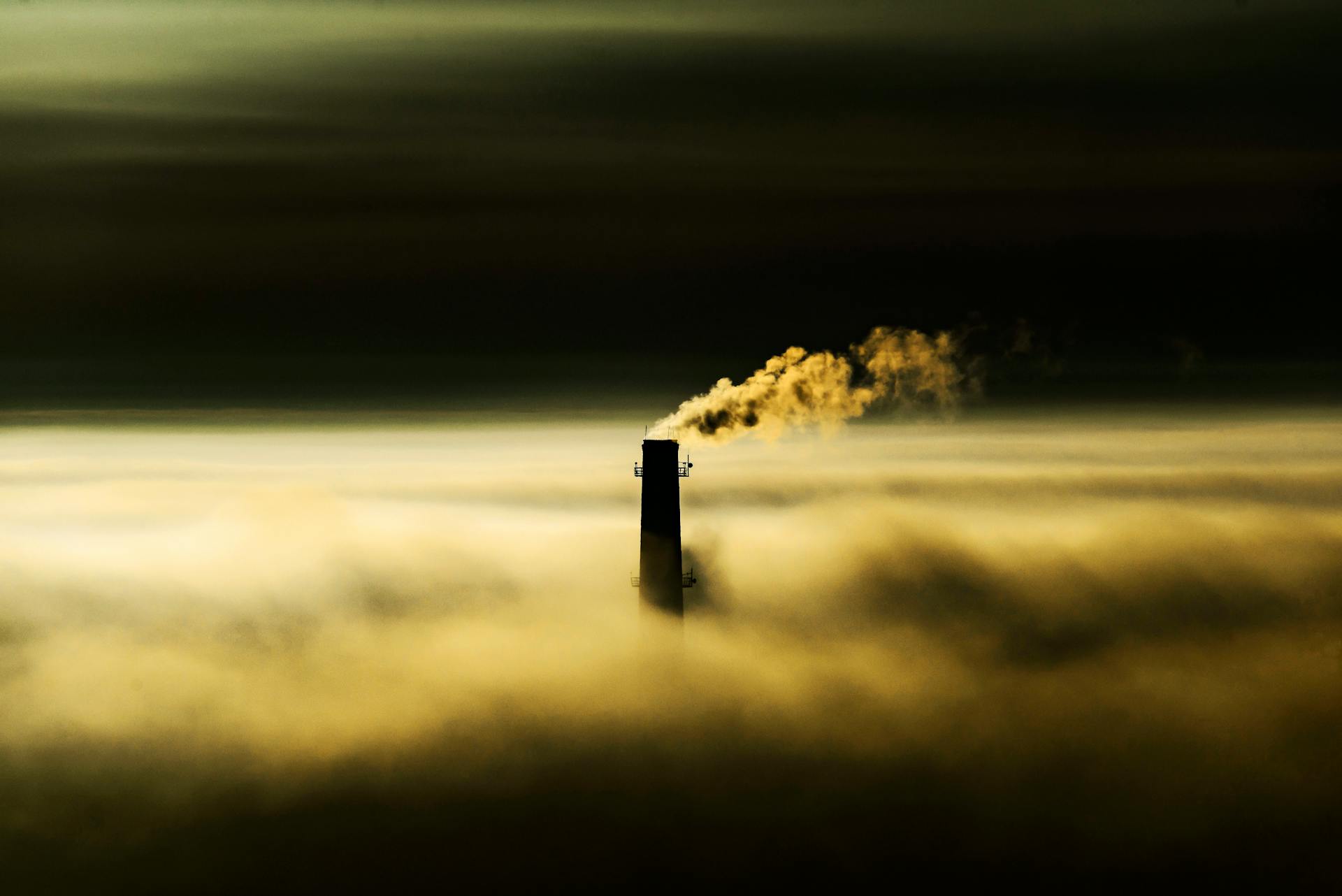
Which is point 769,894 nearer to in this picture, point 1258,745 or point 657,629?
point 657,629

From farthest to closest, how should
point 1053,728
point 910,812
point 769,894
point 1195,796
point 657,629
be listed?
point 1053,728 < point 1195,796 < point 910,812 < point 769,894 < point 657,629

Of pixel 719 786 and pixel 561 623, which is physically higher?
pixel 561 623

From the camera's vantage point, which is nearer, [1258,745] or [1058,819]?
[1058,819]

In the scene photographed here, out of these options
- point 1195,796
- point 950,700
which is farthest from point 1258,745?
point 950,700

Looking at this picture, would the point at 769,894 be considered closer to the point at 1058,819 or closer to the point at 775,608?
the point at 1058,819

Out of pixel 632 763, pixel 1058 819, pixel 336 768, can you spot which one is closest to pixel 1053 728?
pixel 1058 819

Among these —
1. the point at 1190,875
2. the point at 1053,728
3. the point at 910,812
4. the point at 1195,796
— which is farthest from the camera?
the point at 1053,728
